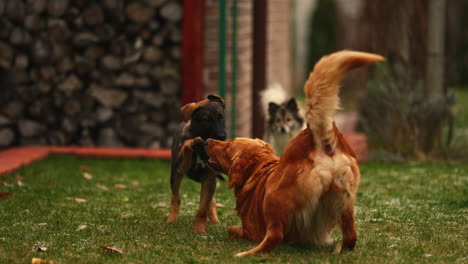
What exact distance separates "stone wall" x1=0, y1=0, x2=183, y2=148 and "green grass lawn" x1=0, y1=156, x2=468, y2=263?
1.06m

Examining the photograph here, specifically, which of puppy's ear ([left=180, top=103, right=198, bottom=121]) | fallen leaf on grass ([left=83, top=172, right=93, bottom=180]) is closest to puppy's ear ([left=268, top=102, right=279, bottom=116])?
fallen leaf on grass ([left=83, top=172, right=93, bottom=180])

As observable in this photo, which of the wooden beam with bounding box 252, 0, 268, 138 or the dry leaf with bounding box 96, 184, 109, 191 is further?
the wooden beam with bounding box 252, 0, 268, 138

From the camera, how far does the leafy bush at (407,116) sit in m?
9.19

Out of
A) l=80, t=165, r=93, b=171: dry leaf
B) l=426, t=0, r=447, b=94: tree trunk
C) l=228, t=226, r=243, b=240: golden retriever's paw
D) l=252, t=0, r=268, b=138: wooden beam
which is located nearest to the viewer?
l=228, t=226, r=243, b=240: golden retriever's paw

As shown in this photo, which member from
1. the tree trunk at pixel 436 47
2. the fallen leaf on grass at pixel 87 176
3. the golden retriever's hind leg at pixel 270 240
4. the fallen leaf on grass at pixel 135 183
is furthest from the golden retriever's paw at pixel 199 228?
the tree trunk at pixel 436 47

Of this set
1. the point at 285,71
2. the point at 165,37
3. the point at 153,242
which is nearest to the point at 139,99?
the point at 165,37

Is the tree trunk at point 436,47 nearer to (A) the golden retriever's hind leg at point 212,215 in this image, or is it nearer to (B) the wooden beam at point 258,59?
(B) the wooden beam at point 258,59

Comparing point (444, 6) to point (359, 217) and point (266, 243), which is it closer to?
point (359, 217)

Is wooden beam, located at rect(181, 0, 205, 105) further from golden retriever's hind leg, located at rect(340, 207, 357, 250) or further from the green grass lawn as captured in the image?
golden retriever's hind leg, located at rect(340, 207, 357, 250)

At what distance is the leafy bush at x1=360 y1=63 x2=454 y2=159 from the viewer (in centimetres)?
919

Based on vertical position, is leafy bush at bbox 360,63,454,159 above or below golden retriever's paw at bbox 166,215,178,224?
above

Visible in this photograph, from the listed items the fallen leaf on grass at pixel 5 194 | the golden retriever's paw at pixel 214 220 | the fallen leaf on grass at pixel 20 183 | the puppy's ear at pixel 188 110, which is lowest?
the fallen leaf on grass at pixel 20 183

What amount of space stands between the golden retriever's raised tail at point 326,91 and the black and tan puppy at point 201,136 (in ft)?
3.22

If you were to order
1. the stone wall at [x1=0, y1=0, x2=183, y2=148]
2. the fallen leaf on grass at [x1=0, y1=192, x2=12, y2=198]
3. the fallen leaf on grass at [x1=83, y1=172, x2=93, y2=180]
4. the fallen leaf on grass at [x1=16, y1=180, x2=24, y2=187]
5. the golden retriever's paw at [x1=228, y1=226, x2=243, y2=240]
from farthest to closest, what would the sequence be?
1. the stone wall at [x1=0, y1=0, x2=183, y2=148]
2. the fallen leaf on grass at [x1=83, y1=172, x2=93, y2=180]
3. the fallen leaf on grass at [x1=16, y1=180, x2=24, y2=187]
4. the fallen leaf on grass at [x1=0, y1=192, x2=12, y2=198]
5. the golden retriever's paw at [x1=228, y1=226, x2=243, y2=240]
